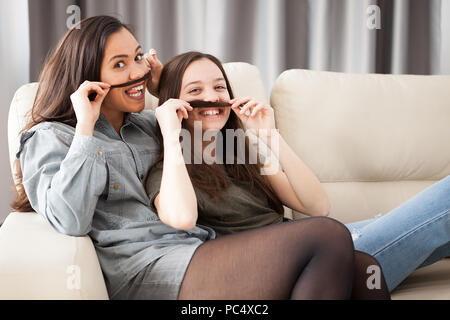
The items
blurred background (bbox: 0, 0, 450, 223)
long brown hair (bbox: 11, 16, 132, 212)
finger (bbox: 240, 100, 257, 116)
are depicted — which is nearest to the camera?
long brown hair (bbox: 11, 16, 132, 212)

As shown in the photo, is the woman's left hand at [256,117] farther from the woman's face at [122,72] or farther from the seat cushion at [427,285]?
the seat cushion at [427,285]

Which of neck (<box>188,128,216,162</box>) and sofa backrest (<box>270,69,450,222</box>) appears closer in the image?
neck (<box>188,128,216,162</box>)

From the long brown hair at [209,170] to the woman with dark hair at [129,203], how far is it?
7cm

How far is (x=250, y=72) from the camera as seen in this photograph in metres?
1.67

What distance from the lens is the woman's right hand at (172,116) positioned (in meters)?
1.15

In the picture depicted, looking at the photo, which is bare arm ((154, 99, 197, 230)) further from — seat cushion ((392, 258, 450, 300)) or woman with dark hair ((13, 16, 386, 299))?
seat cushion ((392, 258, 450, 300))

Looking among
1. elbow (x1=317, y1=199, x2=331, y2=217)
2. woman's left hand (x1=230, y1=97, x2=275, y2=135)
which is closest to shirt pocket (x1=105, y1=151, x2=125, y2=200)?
woman's left hand (x1=230, y1=97, x2=275, y2=135)

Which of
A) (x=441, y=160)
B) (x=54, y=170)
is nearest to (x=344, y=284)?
(x=54, y=170)

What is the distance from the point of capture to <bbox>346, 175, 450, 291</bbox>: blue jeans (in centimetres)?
115

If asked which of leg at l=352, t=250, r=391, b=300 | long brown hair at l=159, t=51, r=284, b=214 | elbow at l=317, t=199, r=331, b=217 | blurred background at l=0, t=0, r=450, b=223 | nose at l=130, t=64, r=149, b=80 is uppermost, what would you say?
blurred background at l=0, t=0, r=450, b=223

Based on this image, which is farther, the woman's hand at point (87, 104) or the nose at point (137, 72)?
the nose at point (137, 72)

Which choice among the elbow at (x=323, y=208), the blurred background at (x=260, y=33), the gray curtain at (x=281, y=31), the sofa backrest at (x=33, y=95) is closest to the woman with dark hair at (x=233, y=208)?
the elbow at (x=323, y=208)

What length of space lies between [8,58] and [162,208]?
1161 mm
